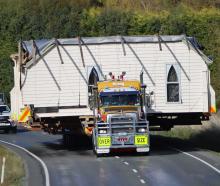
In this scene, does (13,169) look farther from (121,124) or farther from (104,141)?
(121,124)

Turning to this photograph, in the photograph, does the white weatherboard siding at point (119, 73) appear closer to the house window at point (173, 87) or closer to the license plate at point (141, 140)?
the house window at point (173, 87)

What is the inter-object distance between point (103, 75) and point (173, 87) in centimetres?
303

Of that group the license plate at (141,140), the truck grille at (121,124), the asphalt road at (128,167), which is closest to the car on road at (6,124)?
the asphalt road at (128,167)

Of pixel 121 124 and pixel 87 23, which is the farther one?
pixel 87 23

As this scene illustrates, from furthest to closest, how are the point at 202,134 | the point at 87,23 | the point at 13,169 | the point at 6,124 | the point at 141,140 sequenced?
the point at 87,23 → the point at 6,124 → the point at 202,134 → the point at 141,140 → the point at 13,169

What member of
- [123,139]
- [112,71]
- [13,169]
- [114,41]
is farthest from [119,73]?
[13,169]

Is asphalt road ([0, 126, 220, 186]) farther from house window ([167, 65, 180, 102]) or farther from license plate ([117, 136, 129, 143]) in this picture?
house window ([167, 65, 180, 102])

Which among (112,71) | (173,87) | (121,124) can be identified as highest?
(112,71)

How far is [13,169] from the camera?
1043 inches

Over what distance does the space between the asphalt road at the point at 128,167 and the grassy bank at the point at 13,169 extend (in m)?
0.41

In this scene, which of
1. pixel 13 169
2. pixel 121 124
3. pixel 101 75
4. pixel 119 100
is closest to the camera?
pixel 13 169

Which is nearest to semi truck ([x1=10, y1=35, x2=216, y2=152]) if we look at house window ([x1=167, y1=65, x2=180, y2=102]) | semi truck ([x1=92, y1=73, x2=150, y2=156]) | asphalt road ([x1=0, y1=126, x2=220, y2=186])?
→ house window ([x1=167, y1=65, x2=180, y2=102])

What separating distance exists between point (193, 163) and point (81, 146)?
9.38 metres

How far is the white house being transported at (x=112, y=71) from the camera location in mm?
31391
